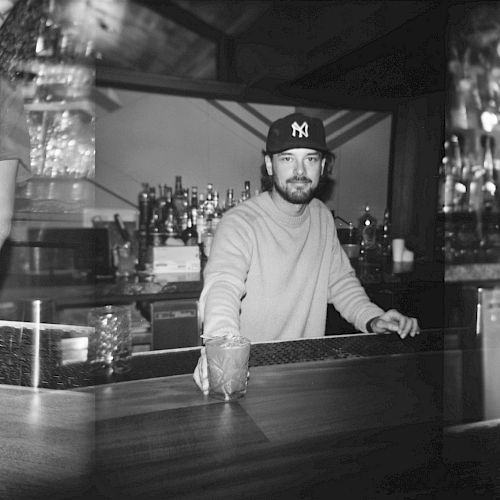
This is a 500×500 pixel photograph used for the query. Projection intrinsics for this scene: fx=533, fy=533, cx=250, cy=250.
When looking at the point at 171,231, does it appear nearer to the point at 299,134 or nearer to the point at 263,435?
the point at 299,134

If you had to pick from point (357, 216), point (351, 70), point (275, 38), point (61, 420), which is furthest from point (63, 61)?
point (61, 420)

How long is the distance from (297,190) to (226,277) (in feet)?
1.40

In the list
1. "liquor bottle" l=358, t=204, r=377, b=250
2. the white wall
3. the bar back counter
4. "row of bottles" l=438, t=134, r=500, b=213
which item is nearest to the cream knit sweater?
"liquor bottle" l=358, t=204, r=377, b=250

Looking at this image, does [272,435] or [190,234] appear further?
[190,234]

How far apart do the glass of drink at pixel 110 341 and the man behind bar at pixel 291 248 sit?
17.0 inches

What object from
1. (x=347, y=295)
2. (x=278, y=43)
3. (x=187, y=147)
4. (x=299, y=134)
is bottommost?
(x=347, y=295)

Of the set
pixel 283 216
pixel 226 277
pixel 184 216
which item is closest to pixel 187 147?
pixel 184 216

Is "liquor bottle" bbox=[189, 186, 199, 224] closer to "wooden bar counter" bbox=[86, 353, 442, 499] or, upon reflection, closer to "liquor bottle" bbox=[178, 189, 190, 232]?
"liquor bottle" bbox=[178, 189, 190, 232]

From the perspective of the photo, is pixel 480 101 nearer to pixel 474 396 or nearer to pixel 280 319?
pixel 280 319

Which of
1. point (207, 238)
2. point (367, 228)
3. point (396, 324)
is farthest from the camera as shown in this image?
point (207, 238)

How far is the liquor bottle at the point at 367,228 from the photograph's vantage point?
2333 millimetres

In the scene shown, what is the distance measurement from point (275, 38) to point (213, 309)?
1722mm

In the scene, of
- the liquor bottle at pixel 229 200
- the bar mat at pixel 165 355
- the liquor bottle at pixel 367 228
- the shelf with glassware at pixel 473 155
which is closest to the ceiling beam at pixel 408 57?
the shelf with glassware at pixel 473 155

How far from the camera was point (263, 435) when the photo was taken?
29.4 inches
